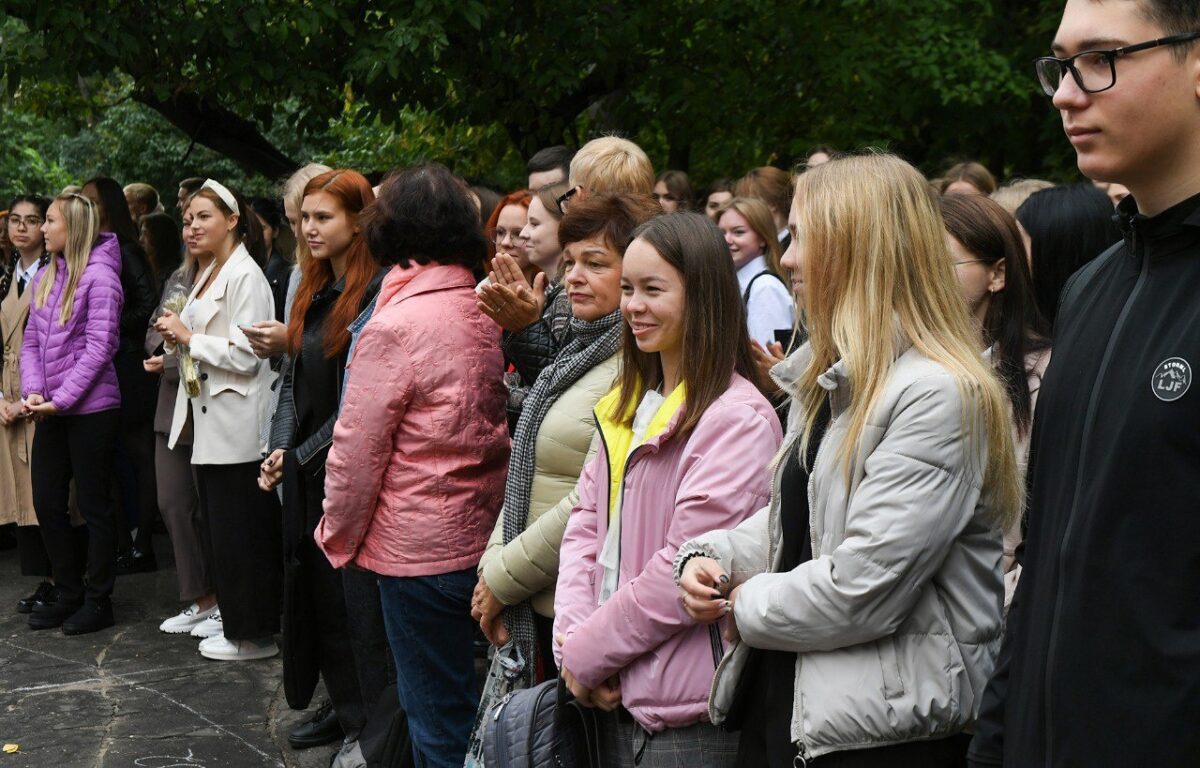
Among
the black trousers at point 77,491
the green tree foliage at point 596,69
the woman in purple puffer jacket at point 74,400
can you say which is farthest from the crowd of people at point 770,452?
the green tree foliage at point 596,69

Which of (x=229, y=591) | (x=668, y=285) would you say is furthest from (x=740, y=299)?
(x=229, y=591)

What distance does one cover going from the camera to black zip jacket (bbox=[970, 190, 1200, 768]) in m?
1.82

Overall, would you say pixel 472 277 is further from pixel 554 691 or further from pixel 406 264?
pixel 554 691

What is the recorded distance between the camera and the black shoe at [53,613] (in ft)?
25.7

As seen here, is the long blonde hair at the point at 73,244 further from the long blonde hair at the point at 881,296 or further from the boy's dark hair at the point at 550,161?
the long blonde hair at the point at 881,296

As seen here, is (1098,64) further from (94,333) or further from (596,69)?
(596,69)

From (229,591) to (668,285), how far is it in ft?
13.9

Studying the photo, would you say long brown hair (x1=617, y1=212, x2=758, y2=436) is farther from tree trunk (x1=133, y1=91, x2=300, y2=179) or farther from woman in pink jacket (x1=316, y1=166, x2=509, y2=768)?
tree trunk (x1=133, y1=91, x2=300, y2=179)

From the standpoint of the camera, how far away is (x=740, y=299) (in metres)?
3.46

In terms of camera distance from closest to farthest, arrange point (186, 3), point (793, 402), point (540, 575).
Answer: point (793, 402), point (540, 575), point (186, 3)

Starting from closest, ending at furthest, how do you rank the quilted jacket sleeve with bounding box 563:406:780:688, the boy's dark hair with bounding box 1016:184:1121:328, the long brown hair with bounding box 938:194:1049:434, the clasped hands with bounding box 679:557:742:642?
the clasped hands with bounding box 679:557:742:642, the quilted jacket sleeve with bounding box 563:406:780:688, the long brown hair with bounding box 938:194:1049:434, the boy's dark hair with bounding box 1016:184:1121:328

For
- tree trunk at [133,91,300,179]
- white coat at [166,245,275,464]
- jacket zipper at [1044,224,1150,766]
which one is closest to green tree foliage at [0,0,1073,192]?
tree trunk at [133,91,300,179]

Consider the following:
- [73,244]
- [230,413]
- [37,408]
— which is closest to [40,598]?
[37,408]

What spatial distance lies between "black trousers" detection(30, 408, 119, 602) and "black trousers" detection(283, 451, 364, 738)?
2.66m
